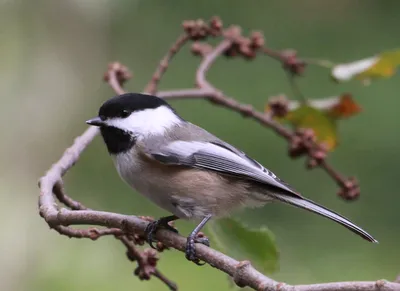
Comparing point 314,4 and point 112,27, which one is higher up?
point 314,4

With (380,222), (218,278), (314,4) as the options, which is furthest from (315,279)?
(314,4)

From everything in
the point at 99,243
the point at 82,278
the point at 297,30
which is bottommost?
the point at 82,278

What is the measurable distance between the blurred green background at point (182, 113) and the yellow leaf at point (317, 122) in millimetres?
674

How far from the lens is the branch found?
0.79 m

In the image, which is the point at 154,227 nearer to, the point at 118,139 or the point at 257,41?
the point at 118,139

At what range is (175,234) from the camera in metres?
1.10

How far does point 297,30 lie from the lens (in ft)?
12.5

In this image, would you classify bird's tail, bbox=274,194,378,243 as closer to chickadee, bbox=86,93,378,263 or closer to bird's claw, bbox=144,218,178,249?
chickadee, bbox=86,93,378,263

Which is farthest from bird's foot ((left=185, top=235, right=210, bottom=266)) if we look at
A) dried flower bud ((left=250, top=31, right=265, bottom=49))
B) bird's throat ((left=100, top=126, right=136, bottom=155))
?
dried flower bud ((left=250, top=31, right=265, bottom=49))

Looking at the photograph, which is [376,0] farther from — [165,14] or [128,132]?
[128,132]

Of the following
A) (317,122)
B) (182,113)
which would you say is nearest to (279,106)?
(317,122)

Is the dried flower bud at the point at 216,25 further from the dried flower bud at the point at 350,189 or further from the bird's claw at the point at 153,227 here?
the bird's claw at the point at 153,227

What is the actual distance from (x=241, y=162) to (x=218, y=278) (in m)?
0.99

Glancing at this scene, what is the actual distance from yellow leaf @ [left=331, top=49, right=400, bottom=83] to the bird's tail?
348 mm
